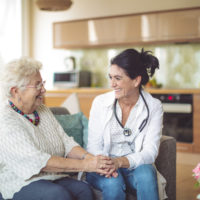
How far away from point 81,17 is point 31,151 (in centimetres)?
457

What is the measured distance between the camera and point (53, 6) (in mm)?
4066

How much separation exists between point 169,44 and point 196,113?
1309 millimetres

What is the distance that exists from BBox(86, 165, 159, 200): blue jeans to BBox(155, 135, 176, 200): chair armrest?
0.36 m

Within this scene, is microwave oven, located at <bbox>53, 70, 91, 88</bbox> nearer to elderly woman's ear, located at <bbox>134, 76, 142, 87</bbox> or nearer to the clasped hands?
elderly woman's ear, located at <bbox>134, 76, 142, 87</bbox>

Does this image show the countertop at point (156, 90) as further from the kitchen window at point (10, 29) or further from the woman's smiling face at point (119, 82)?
the woman's smiling face at point (119, 82)

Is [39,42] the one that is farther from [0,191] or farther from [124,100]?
Answer: [0,191]

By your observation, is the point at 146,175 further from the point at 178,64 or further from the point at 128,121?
the point at 178,64

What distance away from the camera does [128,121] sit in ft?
7.45

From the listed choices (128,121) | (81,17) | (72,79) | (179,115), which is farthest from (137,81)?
(81,17)

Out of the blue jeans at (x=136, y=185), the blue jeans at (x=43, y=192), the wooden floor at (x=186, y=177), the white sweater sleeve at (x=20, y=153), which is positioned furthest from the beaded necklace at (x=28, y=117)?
the wooden floor at (x=186, y=177)

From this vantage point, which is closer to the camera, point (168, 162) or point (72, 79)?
point (168, 162)

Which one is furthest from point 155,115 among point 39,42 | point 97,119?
point 39,42

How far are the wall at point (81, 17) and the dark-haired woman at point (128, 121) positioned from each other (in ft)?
10.7

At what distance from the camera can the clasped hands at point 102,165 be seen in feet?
6.32
